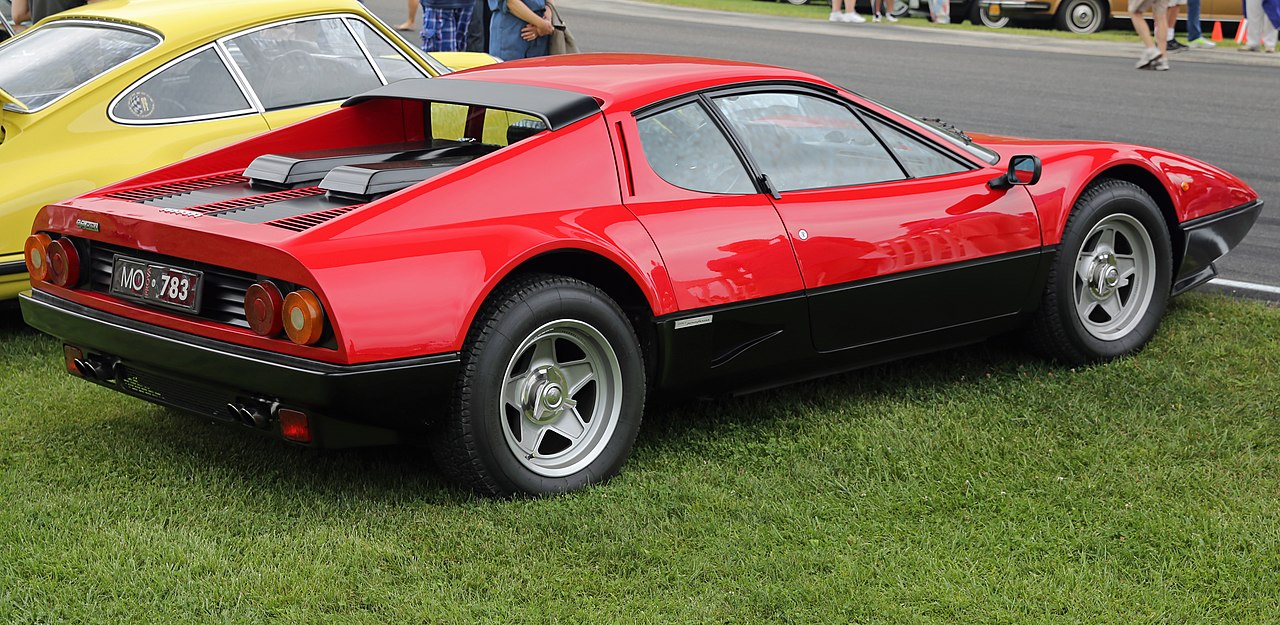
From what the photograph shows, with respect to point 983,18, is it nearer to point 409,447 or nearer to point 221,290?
point 409,447

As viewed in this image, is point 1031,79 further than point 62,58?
Yes

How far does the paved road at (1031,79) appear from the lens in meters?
10.7

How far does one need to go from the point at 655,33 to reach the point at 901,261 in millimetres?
14271

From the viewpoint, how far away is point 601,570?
3.74 m

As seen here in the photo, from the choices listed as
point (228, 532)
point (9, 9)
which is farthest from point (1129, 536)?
point (9, 9)

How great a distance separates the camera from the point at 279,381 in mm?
3771

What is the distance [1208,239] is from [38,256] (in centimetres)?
449

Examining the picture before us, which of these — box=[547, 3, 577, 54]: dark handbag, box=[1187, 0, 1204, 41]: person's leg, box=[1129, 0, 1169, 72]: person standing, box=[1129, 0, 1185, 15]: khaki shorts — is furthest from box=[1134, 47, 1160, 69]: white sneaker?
box=[547, 3, 577, 54]: dark handbag

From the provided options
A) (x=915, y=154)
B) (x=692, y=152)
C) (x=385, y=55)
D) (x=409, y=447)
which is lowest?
(x=409, y=447)

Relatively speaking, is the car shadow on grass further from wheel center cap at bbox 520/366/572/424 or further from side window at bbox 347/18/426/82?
side window at bbox 347/18/426/82

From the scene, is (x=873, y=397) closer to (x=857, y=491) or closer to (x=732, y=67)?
(x=857, y=491)

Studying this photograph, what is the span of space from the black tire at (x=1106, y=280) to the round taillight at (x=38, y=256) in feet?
11.5

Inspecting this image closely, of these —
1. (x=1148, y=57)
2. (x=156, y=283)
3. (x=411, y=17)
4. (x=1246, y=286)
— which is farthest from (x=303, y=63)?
(x=1148, y=57)

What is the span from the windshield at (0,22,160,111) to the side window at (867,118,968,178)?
131 inches
